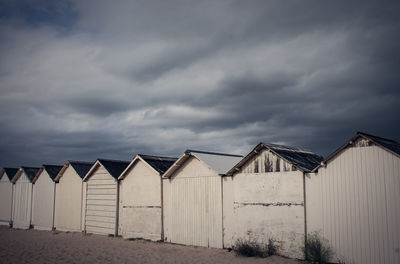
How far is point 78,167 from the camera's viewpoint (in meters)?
26.7

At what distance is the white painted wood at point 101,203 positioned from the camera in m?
22.7

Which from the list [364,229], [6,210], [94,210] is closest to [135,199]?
[94,210]

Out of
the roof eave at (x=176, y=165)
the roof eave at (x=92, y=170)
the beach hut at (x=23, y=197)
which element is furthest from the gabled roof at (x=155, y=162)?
the beach hut at (x=23, y=197)

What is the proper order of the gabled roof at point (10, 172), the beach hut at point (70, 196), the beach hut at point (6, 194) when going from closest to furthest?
1. the beach hut at point (70, 196)
2. the beach hut at point (6, 194)
3. the gabled roof at point (10, 172)

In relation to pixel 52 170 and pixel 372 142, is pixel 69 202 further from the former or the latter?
pixel 372 142


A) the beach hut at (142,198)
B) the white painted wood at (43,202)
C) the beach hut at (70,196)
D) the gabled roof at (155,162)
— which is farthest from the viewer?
the white painted wood at (43,202)

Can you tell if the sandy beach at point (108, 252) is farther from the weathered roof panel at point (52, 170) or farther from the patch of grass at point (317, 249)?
the weathered roof panel at point (52, 170)

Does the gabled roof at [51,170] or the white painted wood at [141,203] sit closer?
the white painted wood at [141,203]

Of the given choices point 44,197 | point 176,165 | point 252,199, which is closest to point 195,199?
point 176,165

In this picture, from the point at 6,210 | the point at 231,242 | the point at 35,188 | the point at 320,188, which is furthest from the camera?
the point at 6,210

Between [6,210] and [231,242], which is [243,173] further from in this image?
[6,210]

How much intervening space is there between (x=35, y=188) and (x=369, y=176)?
1056 inches

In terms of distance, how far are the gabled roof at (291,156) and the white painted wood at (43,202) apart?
706 inches

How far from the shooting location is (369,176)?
12.3m
